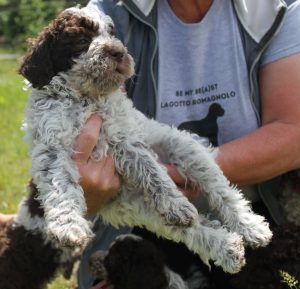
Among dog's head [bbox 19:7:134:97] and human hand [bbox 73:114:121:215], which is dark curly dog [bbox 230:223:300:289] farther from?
dog's head [bbox 19:7:134:97]

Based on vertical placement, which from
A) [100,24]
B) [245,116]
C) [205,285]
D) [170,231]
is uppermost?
[100,24]

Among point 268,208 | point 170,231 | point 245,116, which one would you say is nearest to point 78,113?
point 170,231

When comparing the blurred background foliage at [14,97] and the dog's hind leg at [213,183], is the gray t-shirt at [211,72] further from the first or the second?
the blurred background foliage at [14,97]

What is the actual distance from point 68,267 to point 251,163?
1.30 meters

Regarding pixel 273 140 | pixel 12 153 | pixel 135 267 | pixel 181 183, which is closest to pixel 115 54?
pixel 181 183

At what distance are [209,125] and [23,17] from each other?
41.9 feet

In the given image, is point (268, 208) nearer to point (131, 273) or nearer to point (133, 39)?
point (131, 273)

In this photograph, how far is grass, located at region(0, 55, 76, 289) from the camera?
5.66 metres

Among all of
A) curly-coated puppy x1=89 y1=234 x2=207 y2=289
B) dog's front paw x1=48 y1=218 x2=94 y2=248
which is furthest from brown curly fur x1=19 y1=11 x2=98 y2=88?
curly-coated puppy x1=89 y1=234 x2=207 y2=289

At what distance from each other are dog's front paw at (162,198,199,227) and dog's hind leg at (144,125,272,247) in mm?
259

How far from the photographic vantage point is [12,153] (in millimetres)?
7176

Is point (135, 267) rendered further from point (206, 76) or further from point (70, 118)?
point (206, 76)

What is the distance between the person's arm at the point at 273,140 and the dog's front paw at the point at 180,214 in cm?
51

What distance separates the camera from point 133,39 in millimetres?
3881
